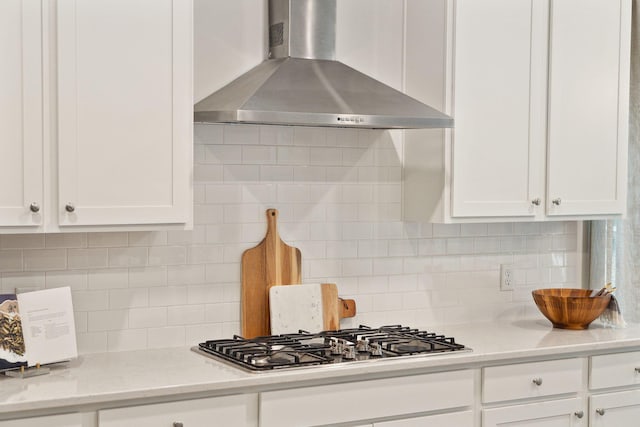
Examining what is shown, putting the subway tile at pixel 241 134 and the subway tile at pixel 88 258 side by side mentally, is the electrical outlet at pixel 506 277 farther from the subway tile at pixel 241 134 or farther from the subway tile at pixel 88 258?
the subway tile at pixel 88 258

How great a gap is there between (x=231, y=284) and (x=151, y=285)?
0.33 metres

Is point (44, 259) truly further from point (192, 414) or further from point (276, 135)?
point (276, 135)

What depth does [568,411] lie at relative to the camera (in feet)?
12.2

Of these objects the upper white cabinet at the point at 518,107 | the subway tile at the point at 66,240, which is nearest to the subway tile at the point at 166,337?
the subway tile at the point at 66,240

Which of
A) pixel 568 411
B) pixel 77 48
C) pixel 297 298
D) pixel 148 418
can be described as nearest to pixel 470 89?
pixel 297 298

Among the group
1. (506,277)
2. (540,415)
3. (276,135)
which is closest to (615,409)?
(540,415)

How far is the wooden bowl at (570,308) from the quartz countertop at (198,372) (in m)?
0.08

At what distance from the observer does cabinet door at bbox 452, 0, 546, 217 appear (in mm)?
3705

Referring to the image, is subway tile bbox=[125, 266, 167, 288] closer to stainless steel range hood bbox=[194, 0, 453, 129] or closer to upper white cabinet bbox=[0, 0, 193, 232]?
upper white cabinet bbox=[0, 0, 193, 232]

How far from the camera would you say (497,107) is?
3.78m

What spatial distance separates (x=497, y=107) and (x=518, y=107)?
0.11 metres

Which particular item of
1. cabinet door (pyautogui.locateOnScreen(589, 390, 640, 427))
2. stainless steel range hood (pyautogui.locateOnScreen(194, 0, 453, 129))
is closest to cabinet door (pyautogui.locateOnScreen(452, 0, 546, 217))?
stainless steel range hood (pyautogui.locateOnScreen(194, 0, 453, 129))

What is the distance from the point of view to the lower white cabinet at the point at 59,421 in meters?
2.66

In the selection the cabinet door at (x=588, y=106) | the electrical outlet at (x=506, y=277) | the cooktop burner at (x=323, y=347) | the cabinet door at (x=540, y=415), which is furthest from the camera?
the electrical outlet at (x=506, y=277)
